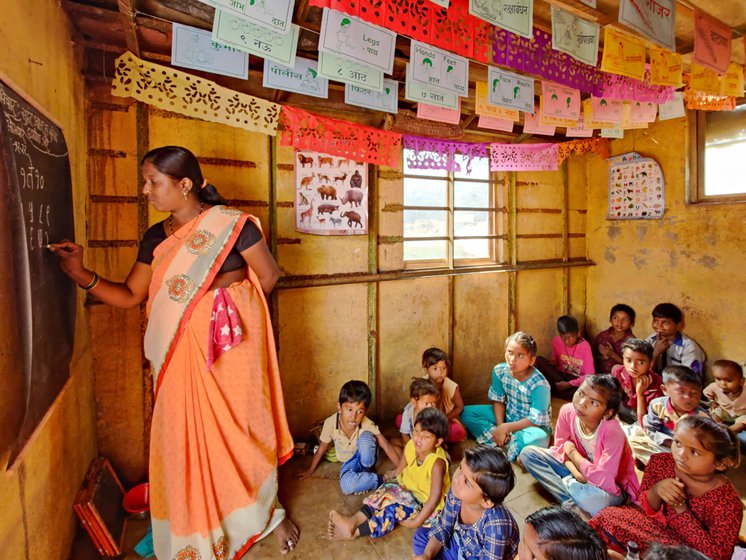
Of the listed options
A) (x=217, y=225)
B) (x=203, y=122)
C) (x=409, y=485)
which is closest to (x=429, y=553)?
(x=409, y=485)

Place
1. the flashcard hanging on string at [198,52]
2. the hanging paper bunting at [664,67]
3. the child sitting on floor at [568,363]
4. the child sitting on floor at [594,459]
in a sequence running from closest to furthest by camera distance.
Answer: the flashcard hanging on string at [198,52]
the child sitting on floor at [594,459]
the hanging paper bunting at [664,67]
the child sitting on floor at [568,363]

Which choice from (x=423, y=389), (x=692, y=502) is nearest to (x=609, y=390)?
(x=692, y=502)

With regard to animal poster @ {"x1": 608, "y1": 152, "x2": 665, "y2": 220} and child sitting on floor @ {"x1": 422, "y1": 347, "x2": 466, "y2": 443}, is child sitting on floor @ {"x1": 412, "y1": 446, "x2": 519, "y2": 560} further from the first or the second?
animal poster @ {"x1": 608, "y1": 152, "x2": 665, "y2": 220}

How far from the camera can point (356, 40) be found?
2.08 metres

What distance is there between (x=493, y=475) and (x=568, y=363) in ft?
10.9

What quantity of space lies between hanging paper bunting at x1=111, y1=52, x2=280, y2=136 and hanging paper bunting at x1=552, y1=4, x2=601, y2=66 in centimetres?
193

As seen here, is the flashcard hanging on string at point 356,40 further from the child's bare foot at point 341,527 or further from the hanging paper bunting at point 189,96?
the child's bare foot at point 341,527

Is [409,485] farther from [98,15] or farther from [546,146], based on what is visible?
[546,146]

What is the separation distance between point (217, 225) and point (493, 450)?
179 cm

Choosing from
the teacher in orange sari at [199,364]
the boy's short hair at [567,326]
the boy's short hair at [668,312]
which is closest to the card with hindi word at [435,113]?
the teacher in orange sari at [199,364]

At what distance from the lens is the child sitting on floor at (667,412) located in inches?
113

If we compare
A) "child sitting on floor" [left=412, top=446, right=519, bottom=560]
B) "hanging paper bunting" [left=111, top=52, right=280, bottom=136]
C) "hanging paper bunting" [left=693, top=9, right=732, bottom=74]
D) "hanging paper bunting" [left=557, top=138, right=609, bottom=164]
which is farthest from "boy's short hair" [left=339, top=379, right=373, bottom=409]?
A: "hanging paper bunting" [left=557, top=138, right=609, bottom=164]

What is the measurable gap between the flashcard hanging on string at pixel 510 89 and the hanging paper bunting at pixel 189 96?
62.7 inches

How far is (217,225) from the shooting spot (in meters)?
2.07
